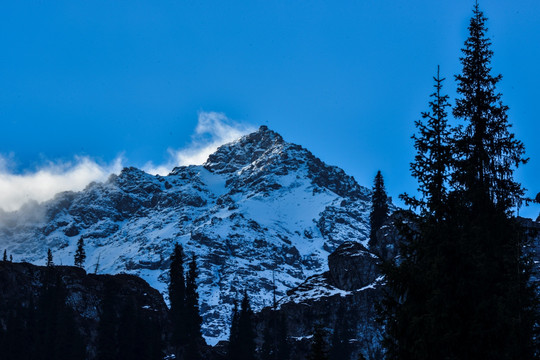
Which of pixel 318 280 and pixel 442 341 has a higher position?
pixel 318 280

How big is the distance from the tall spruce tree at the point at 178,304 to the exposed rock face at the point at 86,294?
7.90 ft

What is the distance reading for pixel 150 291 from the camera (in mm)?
98000

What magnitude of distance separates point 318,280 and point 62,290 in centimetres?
7494

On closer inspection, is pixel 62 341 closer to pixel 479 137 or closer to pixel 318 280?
pixel 479 137

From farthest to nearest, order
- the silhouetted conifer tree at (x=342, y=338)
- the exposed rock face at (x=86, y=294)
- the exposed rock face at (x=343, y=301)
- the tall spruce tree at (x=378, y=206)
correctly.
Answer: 1. the tall spruce tree at (x=378, y=206)
2. the exposed rock face at (x=343, y=301)
3. the silhouetted conifer tree at (x=342, y=338)
4. the exposed rock face at (x=86, y=294)

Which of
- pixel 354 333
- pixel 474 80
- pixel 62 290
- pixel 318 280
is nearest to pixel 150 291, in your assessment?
pixel 62 290

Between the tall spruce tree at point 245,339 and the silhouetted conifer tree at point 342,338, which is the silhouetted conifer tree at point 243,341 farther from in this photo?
the silhouetted conifer tree at point 342,338

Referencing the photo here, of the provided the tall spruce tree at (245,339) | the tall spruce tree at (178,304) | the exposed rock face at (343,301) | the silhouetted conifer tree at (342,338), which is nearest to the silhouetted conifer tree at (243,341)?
the tall spruce tree at (245,339)

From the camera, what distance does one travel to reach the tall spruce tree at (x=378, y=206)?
134125 mm

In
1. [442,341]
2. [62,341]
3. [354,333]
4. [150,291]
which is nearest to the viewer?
[442,341]

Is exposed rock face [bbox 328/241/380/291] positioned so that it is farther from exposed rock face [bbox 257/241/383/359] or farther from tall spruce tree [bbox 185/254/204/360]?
tall spruce tree [bbox 185/254/204/360]

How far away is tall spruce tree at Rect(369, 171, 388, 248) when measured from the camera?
440 feet

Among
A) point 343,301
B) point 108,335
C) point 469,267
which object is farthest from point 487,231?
point 343,301

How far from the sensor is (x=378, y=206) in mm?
138875
